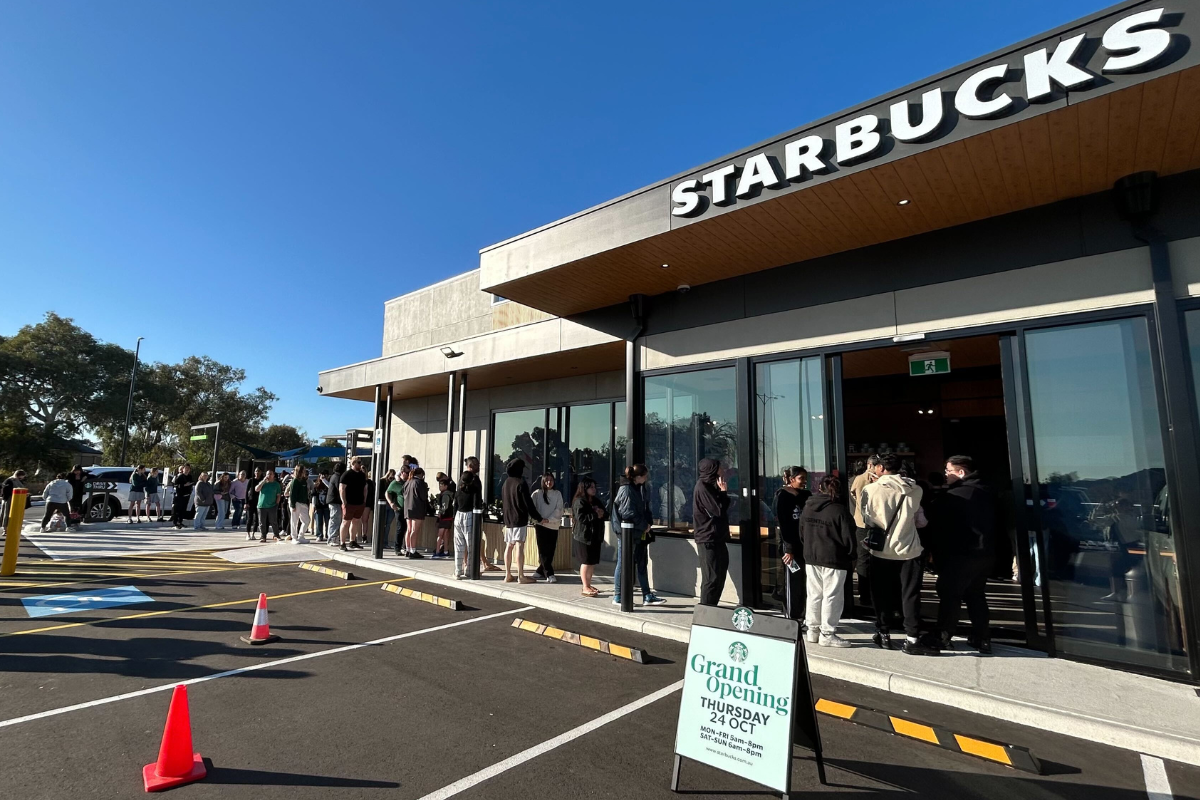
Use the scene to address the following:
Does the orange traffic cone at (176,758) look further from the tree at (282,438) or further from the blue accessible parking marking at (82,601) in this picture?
the tree at (282,438)

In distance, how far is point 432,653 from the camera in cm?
566

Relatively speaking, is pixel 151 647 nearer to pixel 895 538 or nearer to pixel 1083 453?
pixel 895 538

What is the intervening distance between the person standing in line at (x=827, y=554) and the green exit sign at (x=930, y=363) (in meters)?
2.28

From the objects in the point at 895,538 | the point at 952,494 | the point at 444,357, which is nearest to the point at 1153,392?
the point at 952,494

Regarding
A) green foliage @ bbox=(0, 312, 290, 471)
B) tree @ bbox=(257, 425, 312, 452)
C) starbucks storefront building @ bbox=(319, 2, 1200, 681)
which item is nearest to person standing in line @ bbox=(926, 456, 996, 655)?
starbucks storefront building @ bbox=(319, 2, 1200, 681)

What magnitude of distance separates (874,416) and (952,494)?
761cm

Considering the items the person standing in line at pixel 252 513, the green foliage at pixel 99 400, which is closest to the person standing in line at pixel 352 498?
the person standing in line at pixel 252 513

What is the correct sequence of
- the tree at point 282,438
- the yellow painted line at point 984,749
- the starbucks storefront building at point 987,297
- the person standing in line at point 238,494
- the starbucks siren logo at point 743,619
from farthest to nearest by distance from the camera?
the tree at point 282,438
the person standing in line at point 238,494
the starbucks storefront building at point 987,297
the yellow painted line at point 984,749
the starbucks siren logo at point 743,619

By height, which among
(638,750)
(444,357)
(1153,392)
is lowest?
(638,750)

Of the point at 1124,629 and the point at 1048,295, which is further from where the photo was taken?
the point at 1048,295

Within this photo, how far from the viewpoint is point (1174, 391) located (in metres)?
4.94

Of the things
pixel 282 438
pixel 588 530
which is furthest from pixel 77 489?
pixel 282 438

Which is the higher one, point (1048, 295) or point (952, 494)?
point (1048, 295)

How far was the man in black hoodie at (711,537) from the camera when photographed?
21.6 feet
